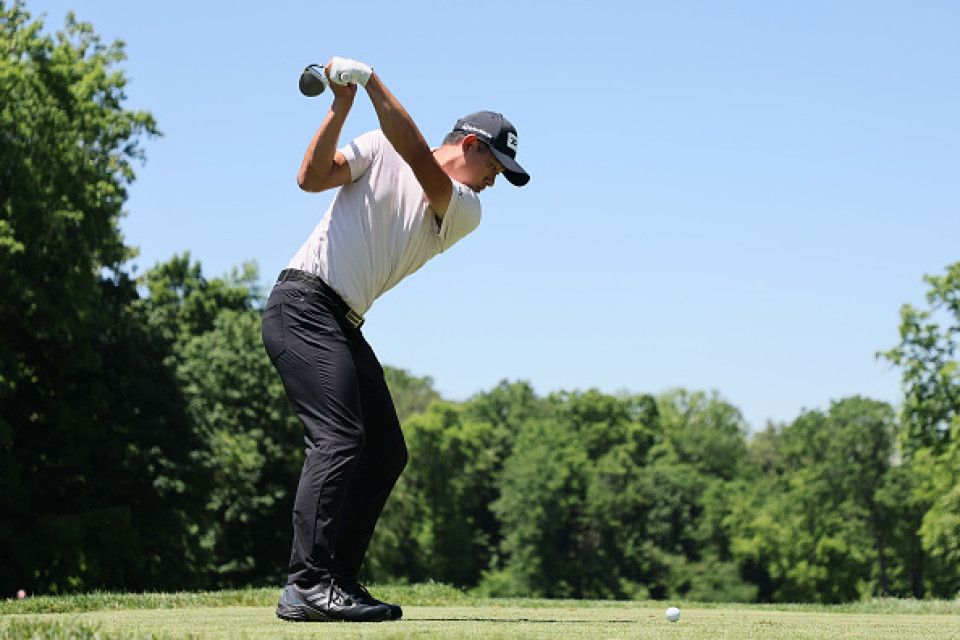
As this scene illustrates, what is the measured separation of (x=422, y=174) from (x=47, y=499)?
93.4 feet

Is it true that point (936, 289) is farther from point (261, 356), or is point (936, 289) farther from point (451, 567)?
point (451, 567)

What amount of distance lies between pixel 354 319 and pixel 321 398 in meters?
0.47

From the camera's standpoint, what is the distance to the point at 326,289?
5.60 m

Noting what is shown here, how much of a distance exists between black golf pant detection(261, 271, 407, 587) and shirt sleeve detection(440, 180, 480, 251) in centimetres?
68

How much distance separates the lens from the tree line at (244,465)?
93.1ft

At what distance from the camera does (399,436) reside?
6.08 metres

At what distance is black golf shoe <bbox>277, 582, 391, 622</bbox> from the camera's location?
5.30m

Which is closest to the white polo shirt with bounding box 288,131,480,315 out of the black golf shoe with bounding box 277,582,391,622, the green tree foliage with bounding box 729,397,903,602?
the black golf shoe with bounding box 277,582,391,622

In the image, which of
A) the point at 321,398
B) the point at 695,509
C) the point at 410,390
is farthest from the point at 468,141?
the point at 410,390

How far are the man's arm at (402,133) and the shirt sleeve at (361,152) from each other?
0.83 feet

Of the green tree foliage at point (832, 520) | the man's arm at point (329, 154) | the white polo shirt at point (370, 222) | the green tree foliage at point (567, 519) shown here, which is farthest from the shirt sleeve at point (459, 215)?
the green tree foliage at point (567, 519)

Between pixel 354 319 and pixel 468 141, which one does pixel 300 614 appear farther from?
pixel 468 141

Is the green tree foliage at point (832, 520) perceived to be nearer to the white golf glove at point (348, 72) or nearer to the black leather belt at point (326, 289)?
the black leather belt at point (326, 289)

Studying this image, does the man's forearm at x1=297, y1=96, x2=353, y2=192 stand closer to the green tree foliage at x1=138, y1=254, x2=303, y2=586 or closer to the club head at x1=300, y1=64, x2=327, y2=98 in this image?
the club head at x1=300, y1=64, x2=327, y2=98
